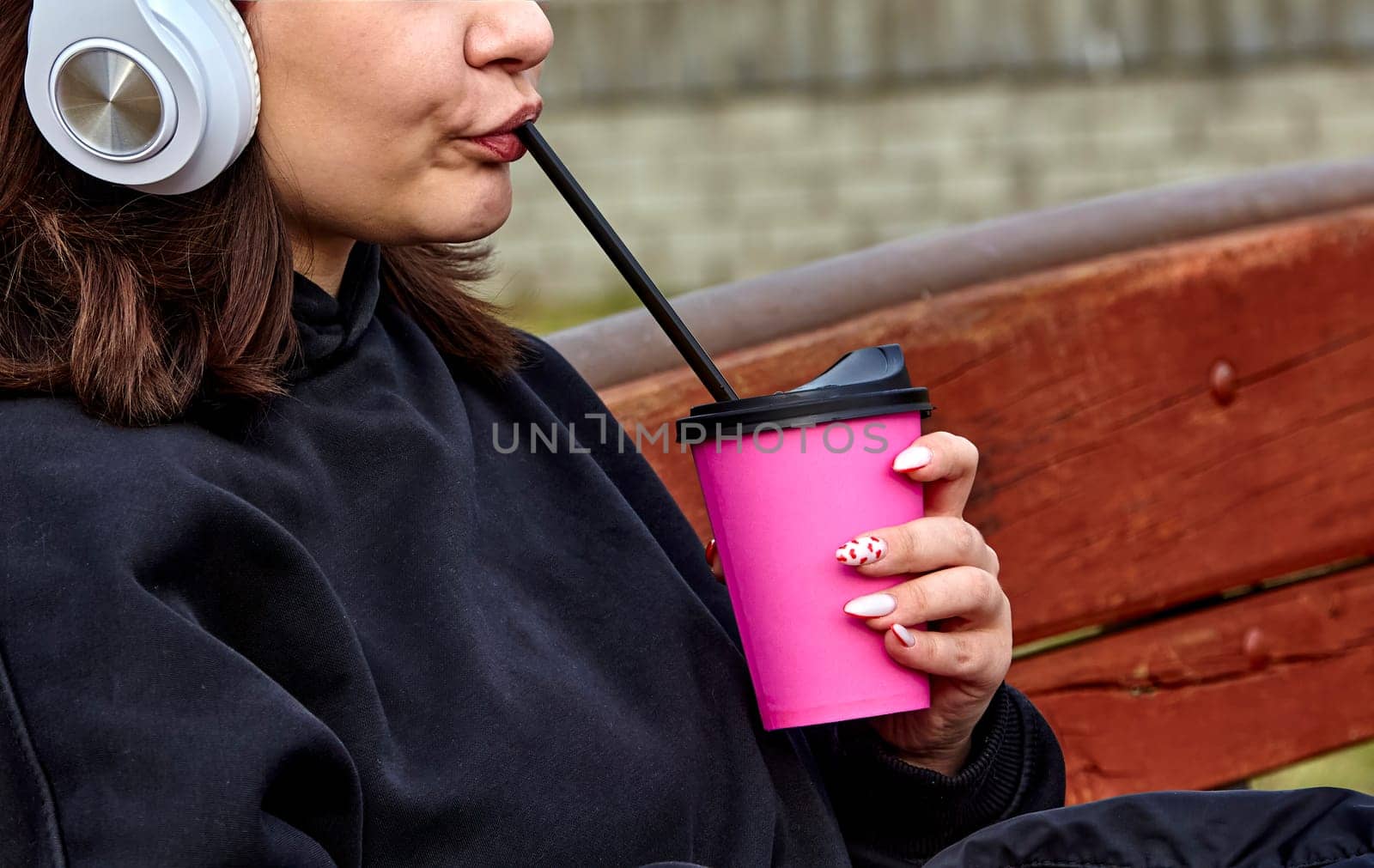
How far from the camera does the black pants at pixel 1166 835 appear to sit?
1086 millimetres

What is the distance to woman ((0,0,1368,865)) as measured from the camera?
937mm

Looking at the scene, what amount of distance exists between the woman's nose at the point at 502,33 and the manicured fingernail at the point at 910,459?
41cm

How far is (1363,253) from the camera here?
6.03 feet

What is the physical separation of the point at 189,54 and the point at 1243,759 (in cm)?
141

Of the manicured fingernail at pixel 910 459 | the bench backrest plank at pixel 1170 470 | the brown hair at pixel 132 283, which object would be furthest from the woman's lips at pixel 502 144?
the bench backrest plank at pixel 1170 470

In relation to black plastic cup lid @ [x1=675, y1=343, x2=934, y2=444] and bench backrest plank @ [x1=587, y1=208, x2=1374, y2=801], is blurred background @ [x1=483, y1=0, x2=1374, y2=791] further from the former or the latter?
black plastic cup lid @ [x1=675, y1=343, x2=934, y2=444]

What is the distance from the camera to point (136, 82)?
1.05 meters

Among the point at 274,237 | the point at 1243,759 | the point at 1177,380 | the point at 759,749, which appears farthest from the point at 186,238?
the point at 1243,759

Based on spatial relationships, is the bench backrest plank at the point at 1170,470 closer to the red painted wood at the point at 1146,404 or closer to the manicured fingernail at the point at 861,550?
the red painted wood at the point at 1146,404

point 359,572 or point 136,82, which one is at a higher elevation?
point 136,82

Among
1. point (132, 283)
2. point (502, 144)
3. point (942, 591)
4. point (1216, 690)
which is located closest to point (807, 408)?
point (942, 591)

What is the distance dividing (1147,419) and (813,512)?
2.43 feet

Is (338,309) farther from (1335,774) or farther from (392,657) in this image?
(1335,774)

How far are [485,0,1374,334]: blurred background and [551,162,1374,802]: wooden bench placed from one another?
3960 millimetres
